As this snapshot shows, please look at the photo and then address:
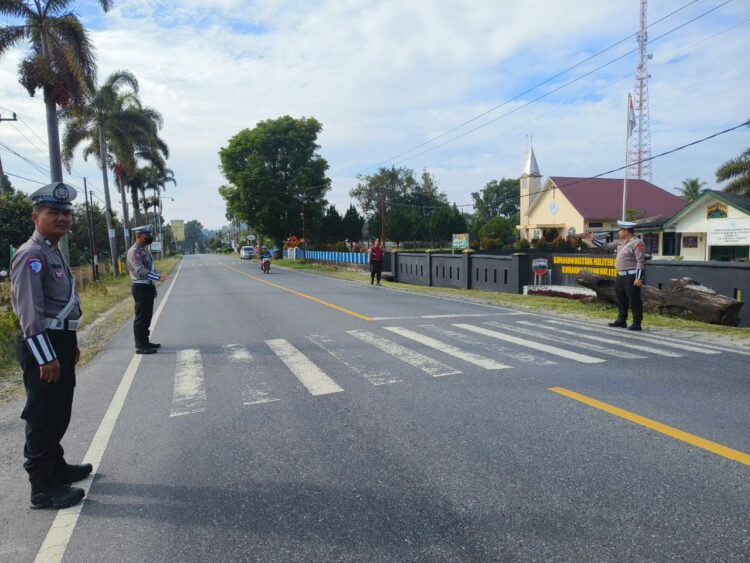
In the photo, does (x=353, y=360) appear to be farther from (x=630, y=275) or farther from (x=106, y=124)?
(x=106, y=124)

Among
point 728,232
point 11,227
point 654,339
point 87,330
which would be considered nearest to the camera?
point 654,339

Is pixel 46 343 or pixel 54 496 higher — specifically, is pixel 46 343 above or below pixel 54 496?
above

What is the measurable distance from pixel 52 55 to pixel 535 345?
1965 cm

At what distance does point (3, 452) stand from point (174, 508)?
2.20 metres

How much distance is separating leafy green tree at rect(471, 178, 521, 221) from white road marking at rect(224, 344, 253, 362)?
314ft

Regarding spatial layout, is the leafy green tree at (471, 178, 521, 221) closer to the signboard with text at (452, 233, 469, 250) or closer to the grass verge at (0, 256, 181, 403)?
the signboard with text at (452, 233, 469, 250)

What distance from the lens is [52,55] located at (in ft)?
59.9

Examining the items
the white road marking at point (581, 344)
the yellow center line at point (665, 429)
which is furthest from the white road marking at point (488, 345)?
the yellow center line at point (665, 429)

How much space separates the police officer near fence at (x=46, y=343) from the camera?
335cm

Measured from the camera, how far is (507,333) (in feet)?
29.7

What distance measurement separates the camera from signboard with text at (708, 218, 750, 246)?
28.1 metres

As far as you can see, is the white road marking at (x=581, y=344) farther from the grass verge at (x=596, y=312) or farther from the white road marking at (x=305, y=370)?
the white road marking at (x=305, y=370)

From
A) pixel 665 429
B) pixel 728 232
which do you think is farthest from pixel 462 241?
pixel 665 429

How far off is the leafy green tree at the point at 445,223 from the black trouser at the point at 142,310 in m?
70.3
